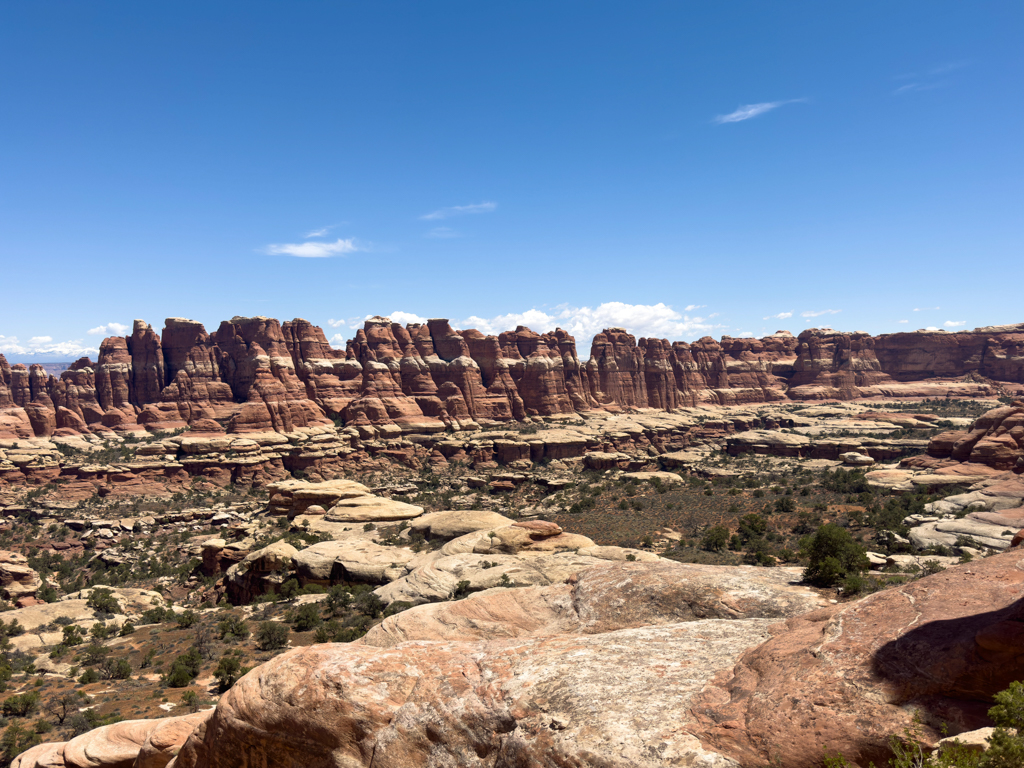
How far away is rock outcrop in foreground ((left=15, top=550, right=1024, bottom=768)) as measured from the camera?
6727 mm

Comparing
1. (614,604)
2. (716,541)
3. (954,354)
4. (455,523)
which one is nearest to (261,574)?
(455,523)

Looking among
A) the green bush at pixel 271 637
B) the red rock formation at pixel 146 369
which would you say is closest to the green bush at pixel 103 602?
the green bush at pixel 271 637

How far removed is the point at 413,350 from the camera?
101m

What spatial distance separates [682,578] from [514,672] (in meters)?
5.90

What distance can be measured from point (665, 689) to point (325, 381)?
93986 millimetres

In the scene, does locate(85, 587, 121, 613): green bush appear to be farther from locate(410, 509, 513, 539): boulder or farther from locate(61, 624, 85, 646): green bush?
locate(410, 509, 513, 539): boulder

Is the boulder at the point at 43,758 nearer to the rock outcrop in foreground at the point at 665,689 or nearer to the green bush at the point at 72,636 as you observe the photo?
the rock outcrop in foreground at the point at 665,689

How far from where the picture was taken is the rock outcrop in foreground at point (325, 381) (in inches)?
3494

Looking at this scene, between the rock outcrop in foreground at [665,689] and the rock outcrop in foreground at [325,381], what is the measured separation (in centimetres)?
7945

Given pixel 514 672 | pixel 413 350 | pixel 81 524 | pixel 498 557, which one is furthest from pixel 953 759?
pixel 413 350

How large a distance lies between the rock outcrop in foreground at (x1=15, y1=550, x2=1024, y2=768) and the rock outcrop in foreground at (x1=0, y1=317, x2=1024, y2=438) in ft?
261

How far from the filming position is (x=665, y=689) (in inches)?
310

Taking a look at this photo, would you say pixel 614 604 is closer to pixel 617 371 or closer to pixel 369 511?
pixel 369 511

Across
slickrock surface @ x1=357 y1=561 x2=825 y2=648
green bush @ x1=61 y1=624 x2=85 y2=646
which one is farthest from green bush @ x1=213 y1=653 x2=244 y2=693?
green bush @ x1=61 y1=624 x2=85 y2=646
